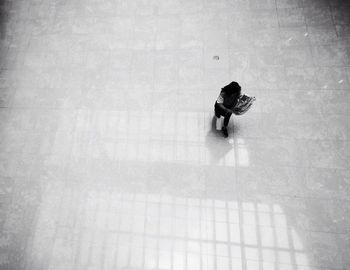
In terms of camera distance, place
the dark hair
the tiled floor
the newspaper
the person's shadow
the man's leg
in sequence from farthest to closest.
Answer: the person's shadow, the man's leg, the tiled floor, the newspaper, the dark hair

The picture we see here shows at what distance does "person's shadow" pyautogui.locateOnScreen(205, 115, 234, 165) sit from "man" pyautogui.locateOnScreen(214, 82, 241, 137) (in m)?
0.55

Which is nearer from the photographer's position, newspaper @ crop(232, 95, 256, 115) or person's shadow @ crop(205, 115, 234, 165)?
newspaper @ crop(232, 95, 256, 115)

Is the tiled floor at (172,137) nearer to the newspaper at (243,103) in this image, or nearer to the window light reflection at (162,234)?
the window light reflection at (162,234)

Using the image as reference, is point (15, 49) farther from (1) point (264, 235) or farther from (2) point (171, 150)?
(1) point (264, 235)

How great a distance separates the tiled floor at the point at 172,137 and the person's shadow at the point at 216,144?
0.03m

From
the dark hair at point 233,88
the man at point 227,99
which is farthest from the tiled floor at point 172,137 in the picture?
the dark hair at point 233,88

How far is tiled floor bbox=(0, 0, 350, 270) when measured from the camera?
4.67m

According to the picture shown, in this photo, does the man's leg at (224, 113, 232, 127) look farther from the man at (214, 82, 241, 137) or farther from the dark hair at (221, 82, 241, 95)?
the dark hair at (221, 82, 241, 95)

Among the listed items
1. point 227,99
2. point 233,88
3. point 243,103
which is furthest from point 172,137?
point 233,88

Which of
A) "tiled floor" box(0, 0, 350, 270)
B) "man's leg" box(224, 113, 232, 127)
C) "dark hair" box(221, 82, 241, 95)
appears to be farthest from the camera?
"man's leg" box(224, 113, 232, 127)

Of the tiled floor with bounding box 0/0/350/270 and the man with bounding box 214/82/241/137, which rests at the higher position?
the man with bounding box 214/82/241/137

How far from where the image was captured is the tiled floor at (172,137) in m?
4.67

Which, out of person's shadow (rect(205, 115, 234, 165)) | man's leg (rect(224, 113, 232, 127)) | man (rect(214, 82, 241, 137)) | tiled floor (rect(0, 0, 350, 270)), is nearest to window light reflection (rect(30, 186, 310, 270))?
tiled floor (rect(0, 0, 350, 270))

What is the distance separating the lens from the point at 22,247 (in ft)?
15.6
